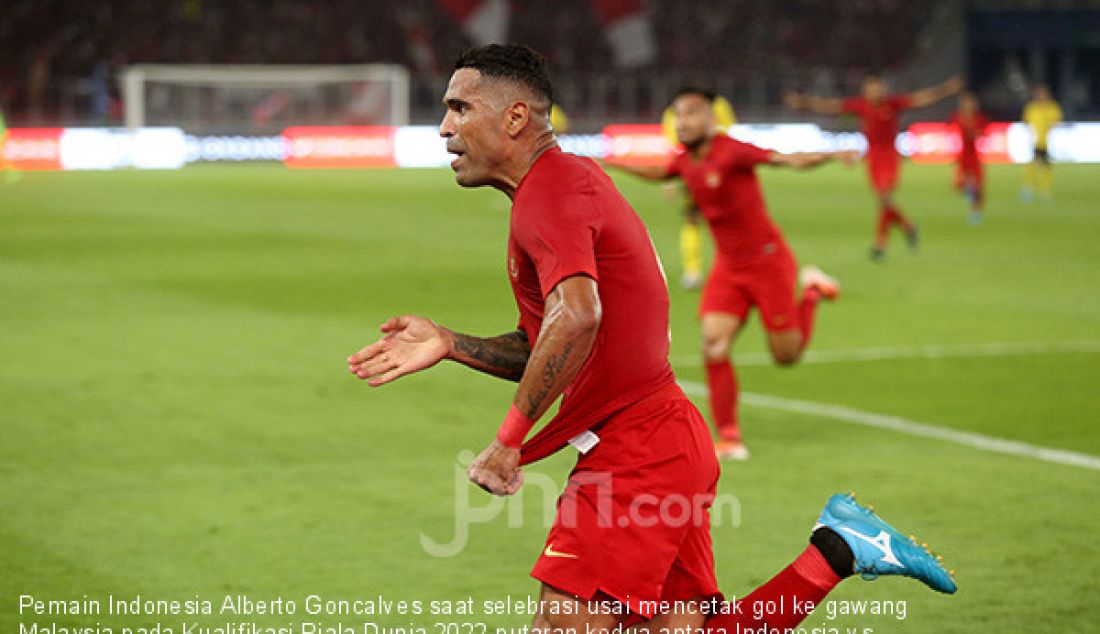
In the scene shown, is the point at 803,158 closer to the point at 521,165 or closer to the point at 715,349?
the point at 715,349

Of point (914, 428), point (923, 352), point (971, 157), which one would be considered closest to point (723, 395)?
point (914, 428)

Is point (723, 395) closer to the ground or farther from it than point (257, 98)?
farther from it

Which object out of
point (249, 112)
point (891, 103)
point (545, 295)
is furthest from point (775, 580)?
point (249, 112)

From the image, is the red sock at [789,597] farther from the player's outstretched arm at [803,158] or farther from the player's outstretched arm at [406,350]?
the player's outstretched arm at [803,158]

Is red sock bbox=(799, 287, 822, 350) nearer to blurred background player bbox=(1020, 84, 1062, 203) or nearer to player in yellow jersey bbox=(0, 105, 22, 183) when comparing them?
blurred background player bbox=(1020, 84, 1062, 203)

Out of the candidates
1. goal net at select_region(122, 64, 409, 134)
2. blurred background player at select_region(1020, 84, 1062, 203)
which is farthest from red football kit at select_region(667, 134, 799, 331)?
goal net at select_region(122, 64, 409, 134)

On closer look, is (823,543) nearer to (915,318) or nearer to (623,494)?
(623,494)

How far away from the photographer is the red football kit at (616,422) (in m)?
4.58

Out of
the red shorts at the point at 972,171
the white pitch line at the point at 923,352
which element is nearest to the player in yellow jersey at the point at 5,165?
the red shorts at the point at 972,171

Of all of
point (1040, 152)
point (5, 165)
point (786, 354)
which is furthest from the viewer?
point (5, 165)

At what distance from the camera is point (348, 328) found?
15.3 metres

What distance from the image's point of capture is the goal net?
4725 cm

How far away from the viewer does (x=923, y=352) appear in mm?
13898

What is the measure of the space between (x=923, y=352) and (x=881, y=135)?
1142 cm
